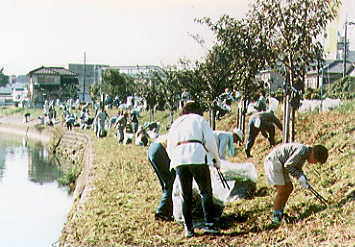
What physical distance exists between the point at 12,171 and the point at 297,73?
14.8 metres

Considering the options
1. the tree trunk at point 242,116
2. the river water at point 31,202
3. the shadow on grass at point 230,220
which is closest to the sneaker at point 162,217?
the shadow on grass at point 230,220

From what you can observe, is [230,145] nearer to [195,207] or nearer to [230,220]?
[195,207]

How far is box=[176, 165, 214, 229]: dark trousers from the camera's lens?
235 inches

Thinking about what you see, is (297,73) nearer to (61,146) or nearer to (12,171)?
(12,171)

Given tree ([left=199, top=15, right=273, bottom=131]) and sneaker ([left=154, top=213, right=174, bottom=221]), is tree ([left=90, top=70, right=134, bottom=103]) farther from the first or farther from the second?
sneaker ([left=154, top=213, right=174, bottom=221])

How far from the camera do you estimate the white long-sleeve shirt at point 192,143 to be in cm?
587

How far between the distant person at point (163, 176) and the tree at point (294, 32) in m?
3.26

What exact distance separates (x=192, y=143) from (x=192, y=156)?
5.5 inches

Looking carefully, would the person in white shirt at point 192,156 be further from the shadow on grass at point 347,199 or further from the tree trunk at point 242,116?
the tree trunk at point 242,116

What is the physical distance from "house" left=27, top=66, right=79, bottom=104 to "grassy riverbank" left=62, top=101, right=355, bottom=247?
200 ft

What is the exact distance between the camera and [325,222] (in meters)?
5.58

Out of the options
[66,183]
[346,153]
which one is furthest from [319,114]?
[66,183]

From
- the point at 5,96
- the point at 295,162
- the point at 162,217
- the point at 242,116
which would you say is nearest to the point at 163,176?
Result: the point at 162,217

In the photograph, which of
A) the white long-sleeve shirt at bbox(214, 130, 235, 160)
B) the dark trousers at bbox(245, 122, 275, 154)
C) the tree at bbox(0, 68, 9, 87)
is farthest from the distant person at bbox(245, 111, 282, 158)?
the tree at bbox(0, 68, 9, 87)
